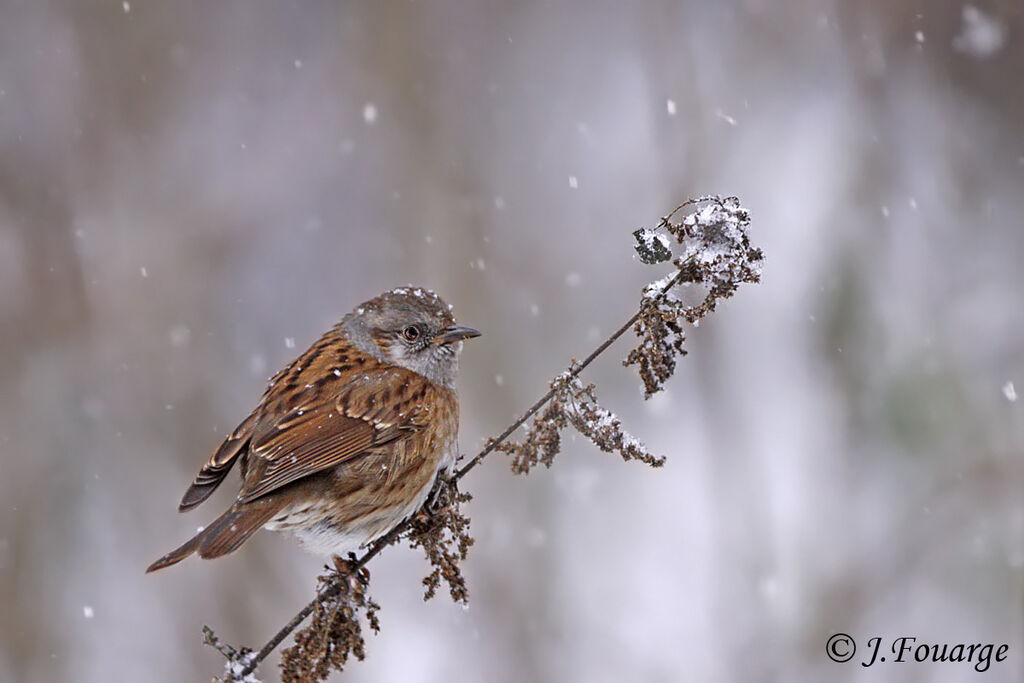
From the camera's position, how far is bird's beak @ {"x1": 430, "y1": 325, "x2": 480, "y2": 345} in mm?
3951

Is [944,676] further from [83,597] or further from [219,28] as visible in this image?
[219,28]

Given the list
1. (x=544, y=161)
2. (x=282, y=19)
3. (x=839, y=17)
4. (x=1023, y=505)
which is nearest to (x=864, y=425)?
(x=1023, y=505)

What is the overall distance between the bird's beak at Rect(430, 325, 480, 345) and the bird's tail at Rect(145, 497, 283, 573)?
930 mm

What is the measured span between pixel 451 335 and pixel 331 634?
4.80ft

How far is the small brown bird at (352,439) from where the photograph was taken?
3.46 metres

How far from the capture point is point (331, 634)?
2822mm

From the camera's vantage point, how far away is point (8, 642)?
5766 mm

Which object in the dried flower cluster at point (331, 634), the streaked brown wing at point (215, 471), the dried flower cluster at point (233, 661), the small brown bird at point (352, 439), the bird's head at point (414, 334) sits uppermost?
the bird's head at point (414, 334)

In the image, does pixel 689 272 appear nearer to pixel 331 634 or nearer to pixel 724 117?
pixel 331 634

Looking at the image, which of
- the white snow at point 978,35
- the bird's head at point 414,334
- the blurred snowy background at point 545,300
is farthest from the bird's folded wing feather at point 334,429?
the white snow at point 978,35

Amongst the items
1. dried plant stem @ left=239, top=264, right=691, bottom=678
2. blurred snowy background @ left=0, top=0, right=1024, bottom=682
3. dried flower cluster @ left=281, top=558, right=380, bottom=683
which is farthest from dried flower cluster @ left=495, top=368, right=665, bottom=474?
blurred snowy background @ left=0, top=0, right=1024, bottom=682

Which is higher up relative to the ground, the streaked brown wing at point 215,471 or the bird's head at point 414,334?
Result: the bird's head at point 414,334

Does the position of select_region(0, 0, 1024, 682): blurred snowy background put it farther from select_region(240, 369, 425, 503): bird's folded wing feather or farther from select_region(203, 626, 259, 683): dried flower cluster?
select_region(203, 626, 259, 683): dried flower cluster

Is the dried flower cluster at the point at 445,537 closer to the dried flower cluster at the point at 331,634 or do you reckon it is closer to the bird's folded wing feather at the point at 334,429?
the dried flower cluster at the point at 331,634
